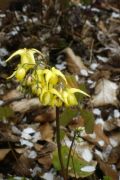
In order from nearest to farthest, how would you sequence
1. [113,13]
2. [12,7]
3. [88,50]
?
[88,50], [12,7], [113,13]

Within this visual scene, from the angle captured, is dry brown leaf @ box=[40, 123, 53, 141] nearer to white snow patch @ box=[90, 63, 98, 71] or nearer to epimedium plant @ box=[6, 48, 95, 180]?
white snow patch @ box=[90, 63, 98, 71]

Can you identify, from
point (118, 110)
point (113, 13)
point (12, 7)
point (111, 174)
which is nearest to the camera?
point (111, 174)

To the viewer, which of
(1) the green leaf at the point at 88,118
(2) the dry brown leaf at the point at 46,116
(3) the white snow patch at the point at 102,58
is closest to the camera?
(1) the green leaf at the point at 88,118

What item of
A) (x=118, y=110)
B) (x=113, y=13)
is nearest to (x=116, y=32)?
(x=113, y=13)

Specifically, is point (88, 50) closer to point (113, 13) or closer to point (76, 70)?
point (76, 70)

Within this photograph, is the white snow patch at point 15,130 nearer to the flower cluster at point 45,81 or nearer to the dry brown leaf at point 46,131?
the dry brown leaf at point 46,131

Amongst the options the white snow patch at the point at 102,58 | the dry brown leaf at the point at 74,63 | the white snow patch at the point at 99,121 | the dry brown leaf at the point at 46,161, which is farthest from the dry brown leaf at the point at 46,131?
the white snow patch at the point at 102,58

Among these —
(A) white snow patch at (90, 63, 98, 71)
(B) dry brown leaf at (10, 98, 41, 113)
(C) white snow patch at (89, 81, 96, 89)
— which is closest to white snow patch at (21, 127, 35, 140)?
(B) dry brown leaf at (10, 98, 41, 113)

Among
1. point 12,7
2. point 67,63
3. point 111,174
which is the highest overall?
point 12,7
